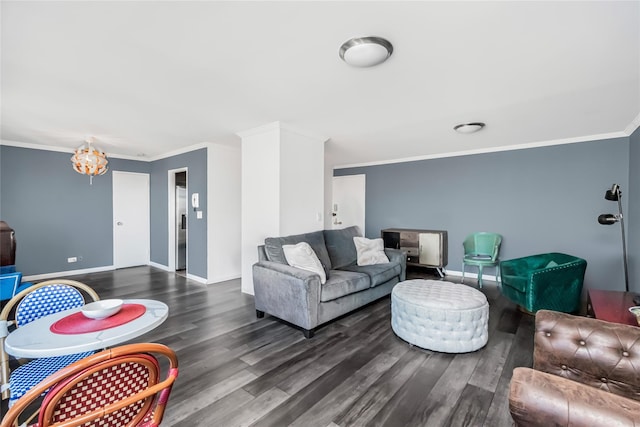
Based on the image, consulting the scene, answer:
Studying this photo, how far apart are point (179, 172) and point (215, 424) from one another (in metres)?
4.93

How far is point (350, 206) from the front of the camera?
6.88 metres

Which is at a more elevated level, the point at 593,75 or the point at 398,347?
the point at 593,75

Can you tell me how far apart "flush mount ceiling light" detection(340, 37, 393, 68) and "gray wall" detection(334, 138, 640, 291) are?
3.81 m

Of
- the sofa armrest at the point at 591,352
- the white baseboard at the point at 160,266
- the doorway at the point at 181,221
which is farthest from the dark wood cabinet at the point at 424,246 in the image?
the white baseboard at the point at 160,266

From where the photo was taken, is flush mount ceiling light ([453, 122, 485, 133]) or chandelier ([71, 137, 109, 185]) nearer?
flush mount ceiling light ([453, 122, 485, 133])

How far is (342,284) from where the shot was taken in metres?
3.02

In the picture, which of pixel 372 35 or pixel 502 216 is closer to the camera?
pixel 372 35

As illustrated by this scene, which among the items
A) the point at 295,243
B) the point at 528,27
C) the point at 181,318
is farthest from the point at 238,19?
the point at 181,318

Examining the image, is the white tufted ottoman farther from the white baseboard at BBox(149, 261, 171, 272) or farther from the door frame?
the white baseboard at BBox(149, 261, 171, 272)

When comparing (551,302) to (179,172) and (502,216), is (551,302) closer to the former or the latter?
(502,216)

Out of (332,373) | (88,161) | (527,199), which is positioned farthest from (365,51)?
(88,161)

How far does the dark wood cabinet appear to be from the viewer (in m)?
5.16

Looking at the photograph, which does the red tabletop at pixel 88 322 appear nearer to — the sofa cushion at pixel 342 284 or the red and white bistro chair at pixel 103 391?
the red and white bistro chair at pixel 103 391

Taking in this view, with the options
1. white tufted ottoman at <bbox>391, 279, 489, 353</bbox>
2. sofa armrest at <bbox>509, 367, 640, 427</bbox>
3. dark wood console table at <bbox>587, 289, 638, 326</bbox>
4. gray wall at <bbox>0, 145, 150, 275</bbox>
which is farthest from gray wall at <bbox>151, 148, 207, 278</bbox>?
dark wood console table at <bbox>587, 289, 638, 326</bbox>
